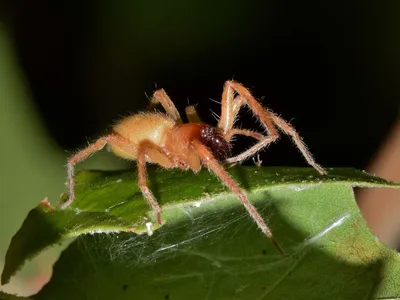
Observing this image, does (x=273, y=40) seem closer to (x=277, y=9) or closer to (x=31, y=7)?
(x=277, y=9)

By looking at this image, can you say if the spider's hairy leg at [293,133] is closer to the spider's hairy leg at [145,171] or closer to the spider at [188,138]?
the spider at [188,138]

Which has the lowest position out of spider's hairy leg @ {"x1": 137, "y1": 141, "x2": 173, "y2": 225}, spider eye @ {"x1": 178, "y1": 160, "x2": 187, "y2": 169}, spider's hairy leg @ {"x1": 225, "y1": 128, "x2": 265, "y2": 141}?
spider's hairy leg @ {"x1": 225, "y1": 128, "x2": 265, "y2": 141}

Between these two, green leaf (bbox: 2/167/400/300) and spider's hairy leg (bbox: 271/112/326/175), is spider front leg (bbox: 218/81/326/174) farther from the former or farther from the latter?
green leaf (bbox: 2/167/400/300)

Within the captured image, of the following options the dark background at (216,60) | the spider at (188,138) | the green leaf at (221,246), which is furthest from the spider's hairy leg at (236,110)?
the dark background at (216,60)

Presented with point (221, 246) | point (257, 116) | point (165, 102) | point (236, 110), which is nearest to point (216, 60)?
point (165, 102)

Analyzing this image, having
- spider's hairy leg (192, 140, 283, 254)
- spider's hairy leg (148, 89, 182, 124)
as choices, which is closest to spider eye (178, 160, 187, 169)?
spider's hairy leg (192, 140, 283, 254)

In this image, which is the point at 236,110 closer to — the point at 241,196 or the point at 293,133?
the point at 293,133

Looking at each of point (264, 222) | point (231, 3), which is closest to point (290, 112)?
point (231, 3)
